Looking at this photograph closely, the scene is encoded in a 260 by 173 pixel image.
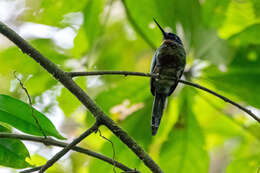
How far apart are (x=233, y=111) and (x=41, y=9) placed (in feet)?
12.4

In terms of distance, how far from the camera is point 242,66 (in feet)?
9.98

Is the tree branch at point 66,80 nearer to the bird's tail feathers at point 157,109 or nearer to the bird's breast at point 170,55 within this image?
the bird's tail feathers at point 157,109

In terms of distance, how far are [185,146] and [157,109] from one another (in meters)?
0.36

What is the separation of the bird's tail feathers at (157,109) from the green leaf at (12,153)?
1.00 metres

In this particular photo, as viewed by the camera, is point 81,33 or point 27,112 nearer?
point 27,112

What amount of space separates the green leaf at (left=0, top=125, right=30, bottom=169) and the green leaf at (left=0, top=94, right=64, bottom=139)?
59 millimetres

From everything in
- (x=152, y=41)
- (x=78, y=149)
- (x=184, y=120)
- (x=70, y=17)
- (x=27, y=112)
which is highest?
(x=70, y=17)

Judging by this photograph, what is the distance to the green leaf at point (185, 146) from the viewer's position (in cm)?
278

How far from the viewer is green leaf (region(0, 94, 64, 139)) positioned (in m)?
1.83

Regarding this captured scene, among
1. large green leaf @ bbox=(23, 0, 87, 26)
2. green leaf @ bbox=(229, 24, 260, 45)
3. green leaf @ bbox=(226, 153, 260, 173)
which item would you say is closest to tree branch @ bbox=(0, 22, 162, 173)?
large green leaf @ bbox=(23, 0, 87, 26)

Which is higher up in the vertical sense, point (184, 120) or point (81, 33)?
point (81, 33)

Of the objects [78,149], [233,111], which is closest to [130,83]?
[78,149]

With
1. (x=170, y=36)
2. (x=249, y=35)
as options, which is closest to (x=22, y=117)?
(x=170, y=36)

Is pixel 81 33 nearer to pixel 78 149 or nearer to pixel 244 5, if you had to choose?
pixel 244 5
